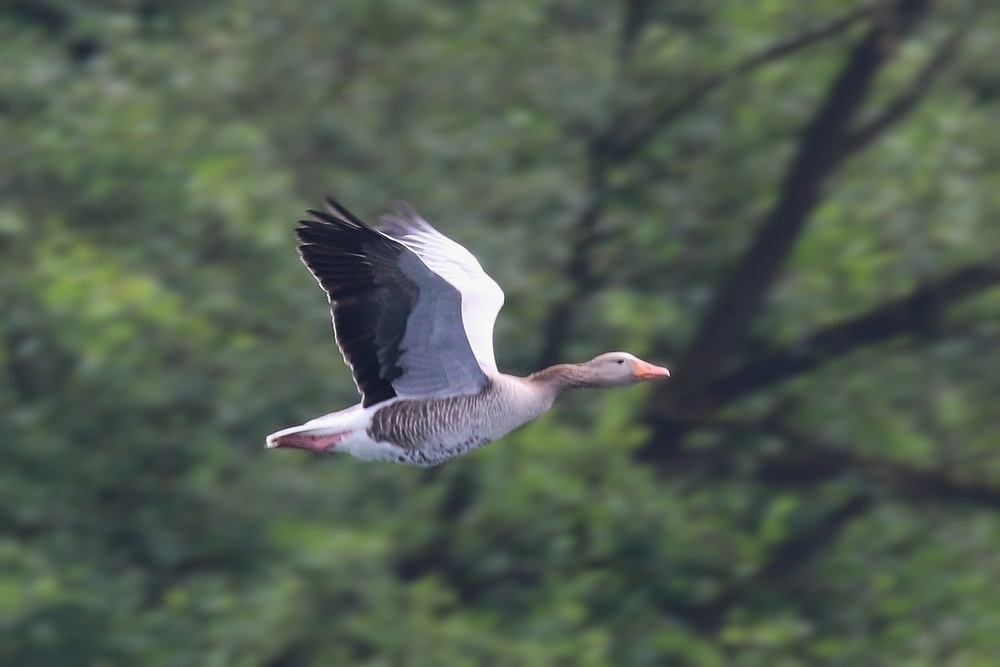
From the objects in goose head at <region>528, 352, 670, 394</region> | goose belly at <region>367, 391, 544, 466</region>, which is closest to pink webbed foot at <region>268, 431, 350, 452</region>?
goose belly at <region>367, 391, 544, 466</region>

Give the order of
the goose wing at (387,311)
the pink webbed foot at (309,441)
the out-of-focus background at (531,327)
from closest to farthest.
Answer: the goose wing at (387,311), the pink webbed foot at (309,441), the out-of-focus background at (531,327)

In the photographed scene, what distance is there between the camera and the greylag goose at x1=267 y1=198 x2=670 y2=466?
19.3 ft

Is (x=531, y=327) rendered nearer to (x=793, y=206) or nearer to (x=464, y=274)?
(x=793, y=206)

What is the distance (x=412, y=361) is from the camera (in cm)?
628

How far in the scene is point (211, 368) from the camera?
950 cm

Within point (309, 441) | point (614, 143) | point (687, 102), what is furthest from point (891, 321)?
point (309, 441)

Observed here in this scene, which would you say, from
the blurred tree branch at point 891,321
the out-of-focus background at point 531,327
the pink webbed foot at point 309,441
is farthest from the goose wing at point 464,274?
the blurred tree branch at point 891,321

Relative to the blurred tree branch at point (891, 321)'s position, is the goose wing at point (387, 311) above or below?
below

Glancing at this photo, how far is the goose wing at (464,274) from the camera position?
6.58 m

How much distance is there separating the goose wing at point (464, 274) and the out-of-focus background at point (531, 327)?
244 centimetres

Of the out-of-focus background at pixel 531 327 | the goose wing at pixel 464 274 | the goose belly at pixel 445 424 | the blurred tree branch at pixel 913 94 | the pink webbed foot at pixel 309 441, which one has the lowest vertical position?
the goose belly at pixel 445 424

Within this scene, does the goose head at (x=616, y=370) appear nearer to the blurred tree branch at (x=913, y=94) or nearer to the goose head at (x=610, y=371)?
the goose head at (x=610, y=371)

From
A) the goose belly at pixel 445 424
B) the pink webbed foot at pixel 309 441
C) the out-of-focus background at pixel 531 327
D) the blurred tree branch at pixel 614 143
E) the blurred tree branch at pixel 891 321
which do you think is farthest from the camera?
the blurred tree branch at pixel 891 321

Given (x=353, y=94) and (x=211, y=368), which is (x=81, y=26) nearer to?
(x=353, y=94)
